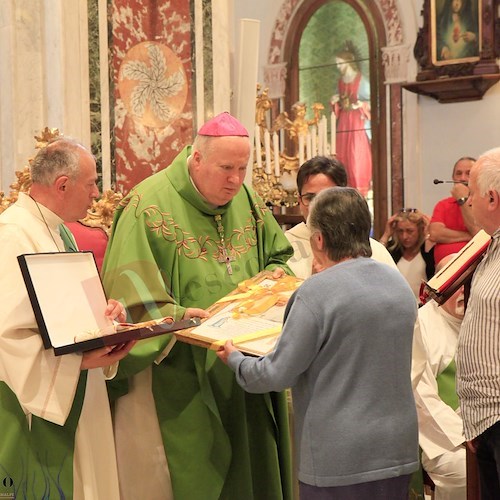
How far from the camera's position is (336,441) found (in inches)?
105

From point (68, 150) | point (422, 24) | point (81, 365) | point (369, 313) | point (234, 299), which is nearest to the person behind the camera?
point (369, 313)

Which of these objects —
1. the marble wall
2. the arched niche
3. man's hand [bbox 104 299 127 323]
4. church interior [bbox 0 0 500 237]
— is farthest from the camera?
the arched niche

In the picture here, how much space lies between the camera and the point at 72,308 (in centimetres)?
282

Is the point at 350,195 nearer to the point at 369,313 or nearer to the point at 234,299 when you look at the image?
the point at 369,313

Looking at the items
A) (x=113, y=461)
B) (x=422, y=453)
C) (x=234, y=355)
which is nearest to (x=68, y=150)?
(x=234, y=355)

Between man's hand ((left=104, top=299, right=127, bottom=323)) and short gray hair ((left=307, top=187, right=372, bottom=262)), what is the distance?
2.35ft

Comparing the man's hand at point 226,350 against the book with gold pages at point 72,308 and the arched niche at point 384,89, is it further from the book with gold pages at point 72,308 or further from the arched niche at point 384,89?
the arched niche at point 384,89

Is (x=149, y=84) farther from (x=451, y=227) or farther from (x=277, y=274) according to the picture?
(x=451, y=227)

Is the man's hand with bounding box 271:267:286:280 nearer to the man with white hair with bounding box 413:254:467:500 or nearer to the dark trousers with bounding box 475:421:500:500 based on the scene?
the man with white hair with bounding box 413:254:467:500

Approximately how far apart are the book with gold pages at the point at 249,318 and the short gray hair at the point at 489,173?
0.84m

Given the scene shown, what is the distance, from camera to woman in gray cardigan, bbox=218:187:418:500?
8.61 ft

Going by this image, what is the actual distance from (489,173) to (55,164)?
4.76ft

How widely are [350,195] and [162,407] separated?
1.22 meters

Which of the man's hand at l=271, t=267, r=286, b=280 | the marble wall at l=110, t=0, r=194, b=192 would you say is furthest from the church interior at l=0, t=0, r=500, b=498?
the man's hand at l=271, t=267, r=286, b=280
